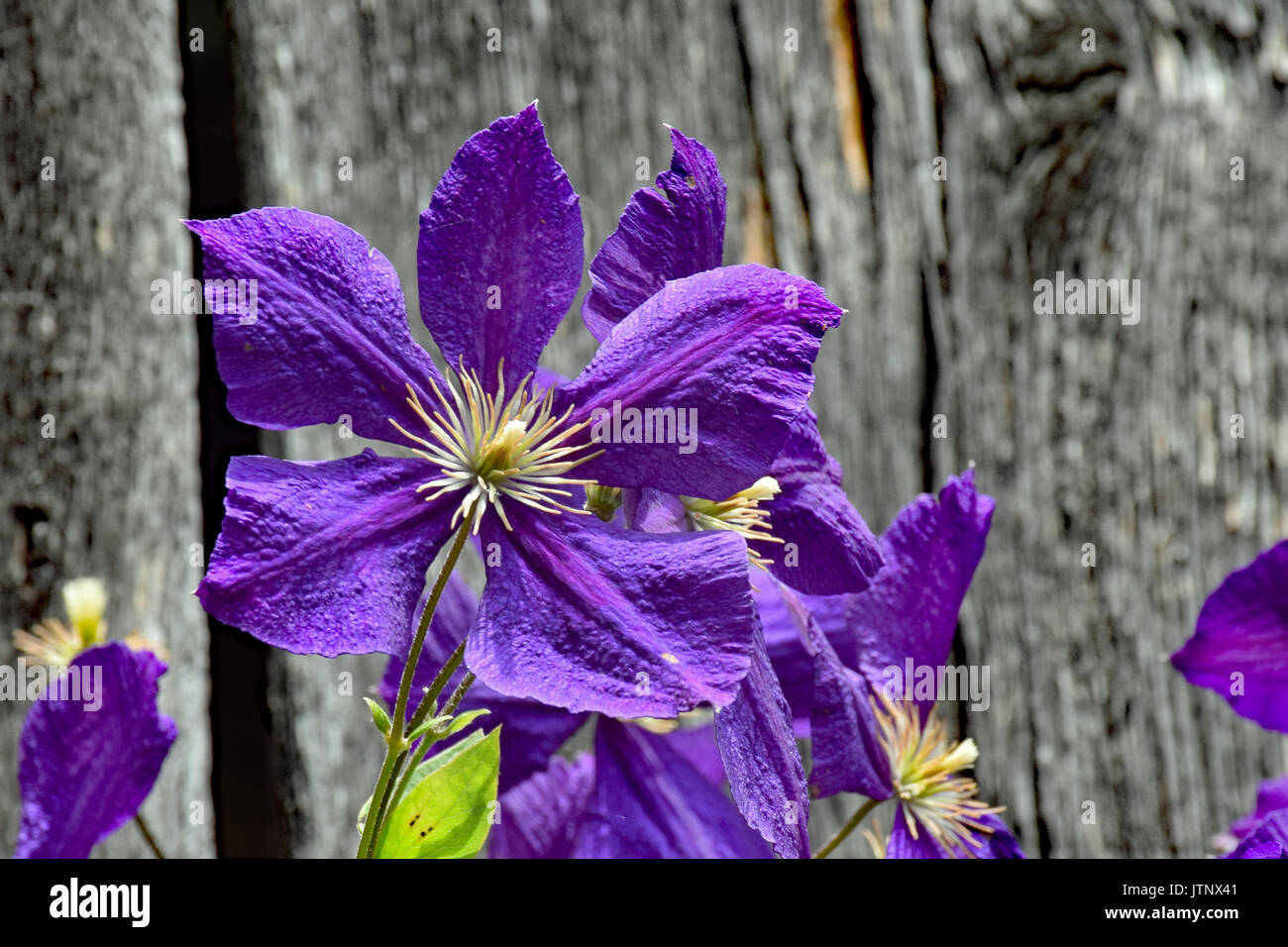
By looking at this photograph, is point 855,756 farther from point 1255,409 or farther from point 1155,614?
point 1255,409

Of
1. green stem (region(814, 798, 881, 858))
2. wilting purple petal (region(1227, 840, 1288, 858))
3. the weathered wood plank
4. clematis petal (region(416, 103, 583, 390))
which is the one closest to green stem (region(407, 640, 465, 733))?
clematis petal (region(416, 103, 583, 390))

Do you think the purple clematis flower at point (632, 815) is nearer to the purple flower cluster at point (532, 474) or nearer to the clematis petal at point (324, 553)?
the purple flower cluster at point (532, 474)

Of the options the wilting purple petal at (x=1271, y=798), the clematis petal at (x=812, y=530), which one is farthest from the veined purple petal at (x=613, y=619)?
the wilting purple petal at (x=1271, y=798)

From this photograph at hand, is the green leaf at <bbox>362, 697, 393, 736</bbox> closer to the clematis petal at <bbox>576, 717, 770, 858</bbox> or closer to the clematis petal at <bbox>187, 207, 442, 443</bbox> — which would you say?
the clematis petal at <bbox>187, 207, 442, 443</bbox>

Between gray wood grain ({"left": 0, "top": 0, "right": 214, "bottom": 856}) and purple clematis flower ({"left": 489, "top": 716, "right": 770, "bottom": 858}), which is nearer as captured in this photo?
purple clematis flower ({"left": 489, "top": 716, "right": 770, "bottom": 858})

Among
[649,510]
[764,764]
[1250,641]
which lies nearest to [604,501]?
[649,510]

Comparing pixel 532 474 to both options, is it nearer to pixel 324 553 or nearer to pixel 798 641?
pixel 324 553
